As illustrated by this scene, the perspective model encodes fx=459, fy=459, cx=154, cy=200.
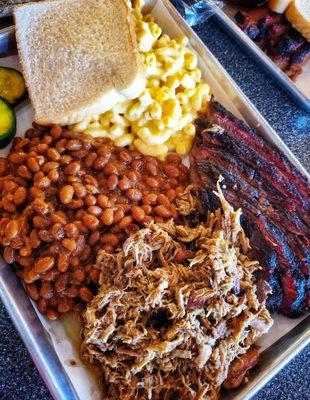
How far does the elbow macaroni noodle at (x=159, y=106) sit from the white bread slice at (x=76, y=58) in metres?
0.07

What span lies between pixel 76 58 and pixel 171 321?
127 cm

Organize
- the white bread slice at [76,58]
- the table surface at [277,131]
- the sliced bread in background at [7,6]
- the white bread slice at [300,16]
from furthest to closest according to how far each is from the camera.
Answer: the white bread slice at [300,16]
the sliced bread in background at [7,6]
the white bread slice at [76,58]
the table surface at [277,131]

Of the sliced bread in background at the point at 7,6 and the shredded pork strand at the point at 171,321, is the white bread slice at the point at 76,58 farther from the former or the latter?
the shredded pork strand at the point at 171,321

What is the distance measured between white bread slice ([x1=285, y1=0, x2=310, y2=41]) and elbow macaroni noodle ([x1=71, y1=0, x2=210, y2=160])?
0.76m

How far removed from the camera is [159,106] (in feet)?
6.97

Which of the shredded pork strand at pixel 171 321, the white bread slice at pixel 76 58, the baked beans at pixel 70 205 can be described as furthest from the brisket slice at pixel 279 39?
the shredded pork strand at pixel 171 321

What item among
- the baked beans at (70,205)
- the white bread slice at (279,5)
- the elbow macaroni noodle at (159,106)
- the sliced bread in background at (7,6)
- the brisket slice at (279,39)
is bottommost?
the baked beans at (70,205)

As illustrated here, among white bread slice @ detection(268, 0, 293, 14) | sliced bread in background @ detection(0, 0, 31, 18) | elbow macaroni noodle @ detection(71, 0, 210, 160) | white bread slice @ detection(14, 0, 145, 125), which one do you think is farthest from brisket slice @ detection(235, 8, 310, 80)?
sliced bread in background @ detection(0, 0, 31, 18)

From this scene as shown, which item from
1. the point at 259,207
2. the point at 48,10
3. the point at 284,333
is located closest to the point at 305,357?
the point at 284,333

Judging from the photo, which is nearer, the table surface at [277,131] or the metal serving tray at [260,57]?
the table surface at [277,131]

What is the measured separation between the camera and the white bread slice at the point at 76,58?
2.11m

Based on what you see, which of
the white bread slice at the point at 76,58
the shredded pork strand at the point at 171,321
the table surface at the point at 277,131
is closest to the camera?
the shredded pork strand at the point at 171,321

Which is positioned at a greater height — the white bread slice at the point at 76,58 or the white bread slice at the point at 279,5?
the white bread slice at the point at 279,5

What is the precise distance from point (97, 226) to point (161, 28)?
1.28 m
